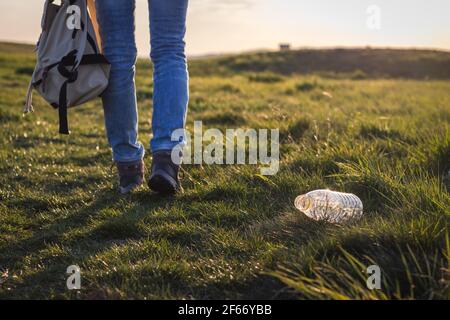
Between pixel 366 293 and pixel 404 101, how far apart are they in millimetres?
9218

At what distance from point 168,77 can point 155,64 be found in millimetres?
134

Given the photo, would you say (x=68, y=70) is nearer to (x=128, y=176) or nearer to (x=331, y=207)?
(x=128, y=176)

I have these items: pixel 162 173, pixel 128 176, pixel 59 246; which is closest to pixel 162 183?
pixel 162 173

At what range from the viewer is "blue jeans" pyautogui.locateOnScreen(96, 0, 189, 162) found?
11.0 ft

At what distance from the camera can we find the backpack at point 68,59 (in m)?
3.29

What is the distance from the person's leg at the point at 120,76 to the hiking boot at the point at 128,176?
0.03 m

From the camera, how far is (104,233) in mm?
2943

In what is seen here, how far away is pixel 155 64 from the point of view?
3.46m

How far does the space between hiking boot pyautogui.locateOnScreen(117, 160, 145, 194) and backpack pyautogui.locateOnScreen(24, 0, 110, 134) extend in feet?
1.45

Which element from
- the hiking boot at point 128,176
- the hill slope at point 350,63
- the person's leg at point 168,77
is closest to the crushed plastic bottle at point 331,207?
the person's leg at point 168,77

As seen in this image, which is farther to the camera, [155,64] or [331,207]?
[155,64]

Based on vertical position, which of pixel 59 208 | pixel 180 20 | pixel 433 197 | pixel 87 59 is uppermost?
pixel 180 20
